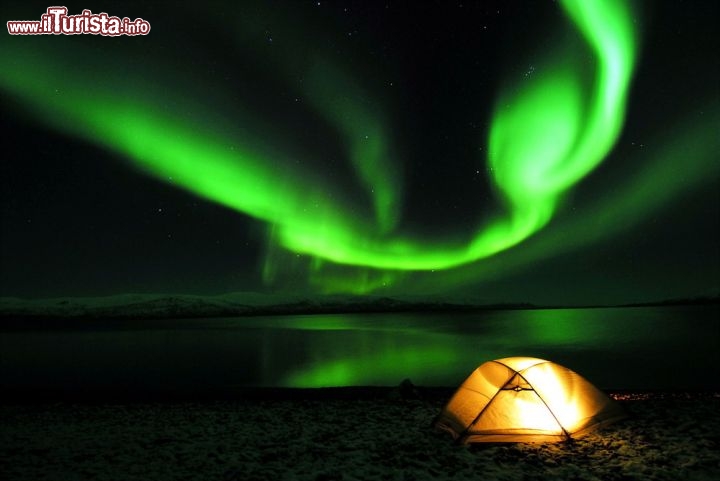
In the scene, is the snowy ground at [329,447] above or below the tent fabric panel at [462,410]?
below

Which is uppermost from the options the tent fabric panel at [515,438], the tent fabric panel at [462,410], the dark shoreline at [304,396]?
the tent fabric panel at [462,410]

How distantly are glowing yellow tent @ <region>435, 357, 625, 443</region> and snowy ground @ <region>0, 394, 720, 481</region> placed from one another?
316 mm

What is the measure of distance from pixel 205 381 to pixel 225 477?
2336cm

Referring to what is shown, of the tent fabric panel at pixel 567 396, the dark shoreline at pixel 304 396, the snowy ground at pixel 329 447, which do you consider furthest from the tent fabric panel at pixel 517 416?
the dark shoreline at pixel 304 396

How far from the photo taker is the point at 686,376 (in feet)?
99.7

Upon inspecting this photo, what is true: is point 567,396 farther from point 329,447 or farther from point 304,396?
point 304,396

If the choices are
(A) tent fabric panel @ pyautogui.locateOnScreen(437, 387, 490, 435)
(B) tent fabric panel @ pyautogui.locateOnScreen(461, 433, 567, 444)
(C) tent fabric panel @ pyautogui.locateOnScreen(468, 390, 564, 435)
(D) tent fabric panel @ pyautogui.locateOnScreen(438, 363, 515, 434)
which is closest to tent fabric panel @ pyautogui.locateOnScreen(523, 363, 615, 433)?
(C) tent fabric panel @ pyautogui.locateOnScreen(468, 390, 564, 435)

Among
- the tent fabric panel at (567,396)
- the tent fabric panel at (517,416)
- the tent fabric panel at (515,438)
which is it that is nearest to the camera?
the tent fabric panel at (515,438)

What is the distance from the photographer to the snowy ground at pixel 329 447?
7.89 metres

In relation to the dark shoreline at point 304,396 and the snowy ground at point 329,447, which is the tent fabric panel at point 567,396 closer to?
the snowy ground at point 329,447

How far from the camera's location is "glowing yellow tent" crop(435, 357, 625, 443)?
376 inches

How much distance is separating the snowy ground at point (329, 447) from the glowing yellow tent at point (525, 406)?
0.32 meters

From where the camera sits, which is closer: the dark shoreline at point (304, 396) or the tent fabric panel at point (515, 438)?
the tent fabric panel at point (515, 438)

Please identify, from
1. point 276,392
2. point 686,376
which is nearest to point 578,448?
point 276,392
